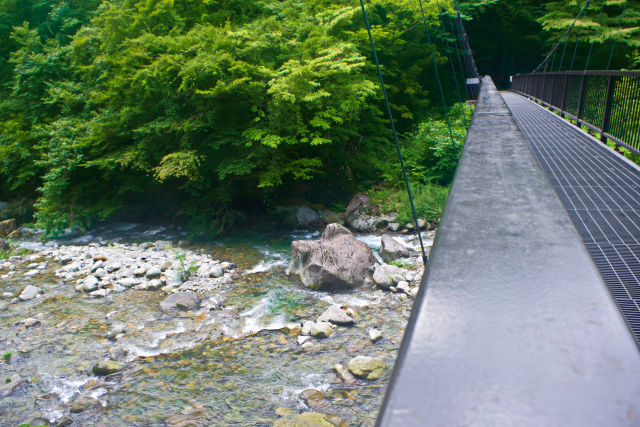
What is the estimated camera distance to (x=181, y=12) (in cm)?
1116

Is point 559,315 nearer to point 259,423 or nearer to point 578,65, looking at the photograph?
point 259,423

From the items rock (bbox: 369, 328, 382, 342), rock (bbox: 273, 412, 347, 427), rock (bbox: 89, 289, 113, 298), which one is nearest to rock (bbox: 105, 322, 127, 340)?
rock (bbox: 89, 289, 113, 298)

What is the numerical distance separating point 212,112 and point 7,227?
6450mm

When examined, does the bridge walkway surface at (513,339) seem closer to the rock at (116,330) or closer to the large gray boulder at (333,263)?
the rock at (116,330)

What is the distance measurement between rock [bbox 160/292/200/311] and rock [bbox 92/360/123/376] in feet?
4.32

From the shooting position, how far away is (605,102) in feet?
14.6

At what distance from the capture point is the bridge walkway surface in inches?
12.5

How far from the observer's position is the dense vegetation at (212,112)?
8.60 meters

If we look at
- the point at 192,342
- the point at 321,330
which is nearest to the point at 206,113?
the point at 192,342

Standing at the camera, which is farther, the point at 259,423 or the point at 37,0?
the point at 37,0

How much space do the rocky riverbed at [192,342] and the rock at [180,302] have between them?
1.0 inches

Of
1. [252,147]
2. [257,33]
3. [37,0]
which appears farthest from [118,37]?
[37,0]

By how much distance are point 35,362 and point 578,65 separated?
882 inches

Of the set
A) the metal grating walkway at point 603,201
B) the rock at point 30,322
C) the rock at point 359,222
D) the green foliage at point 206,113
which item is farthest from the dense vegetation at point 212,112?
the metal grating walkway at point 603,201
